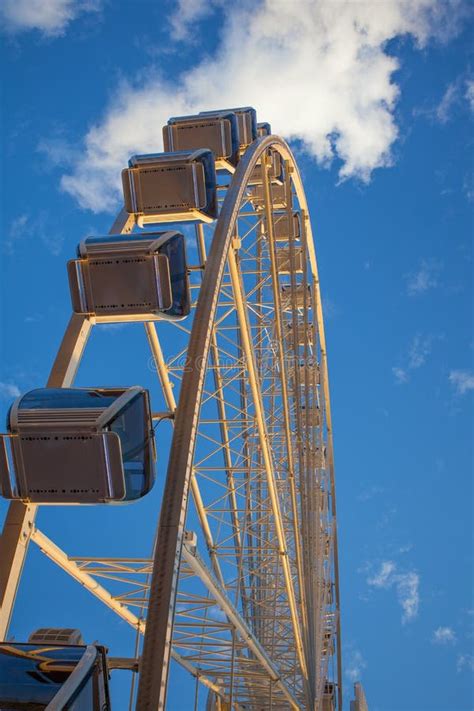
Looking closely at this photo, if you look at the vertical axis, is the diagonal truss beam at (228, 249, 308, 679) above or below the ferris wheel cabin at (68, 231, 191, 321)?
above

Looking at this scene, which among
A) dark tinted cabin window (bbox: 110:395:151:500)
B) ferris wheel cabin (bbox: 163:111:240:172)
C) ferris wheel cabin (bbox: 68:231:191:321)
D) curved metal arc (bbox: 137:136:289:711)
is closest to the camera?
curved metal arc (bbox: 137:136:289:711)

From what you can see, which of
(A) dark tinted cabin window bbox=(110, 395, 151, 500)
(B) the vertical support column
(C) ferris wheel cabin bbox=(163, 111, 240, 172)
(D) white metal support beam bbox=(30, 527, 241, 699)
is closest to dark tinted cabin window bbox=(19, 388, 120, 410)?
(A) dark tinted cabin window bbox=(110, 395, 151, 500)

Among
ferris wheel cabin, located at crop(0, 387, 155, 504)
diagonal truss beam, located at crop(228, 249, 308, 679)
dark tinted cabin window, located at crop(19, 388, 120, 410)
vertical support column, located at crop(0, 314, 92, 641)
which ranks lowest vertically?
vertical support column, located at crop(0, 314, 92, 641)

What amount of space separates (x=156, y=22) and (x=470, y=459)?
180 feet

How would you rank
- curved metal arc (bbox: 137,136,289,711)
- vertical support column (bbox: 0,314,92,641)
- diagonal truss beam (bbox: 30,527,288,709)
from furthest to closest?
diagonal truss beam (bbox: 30,527,288,709) → vertical support column (bbox: 0,314,92,641) → curved metal arc (bbox: 137,136,289,711)

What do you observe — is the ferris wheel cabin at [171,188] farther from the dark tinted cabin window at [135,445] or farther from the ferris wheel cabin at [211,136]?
the dark tinted cabin window at [135,445]

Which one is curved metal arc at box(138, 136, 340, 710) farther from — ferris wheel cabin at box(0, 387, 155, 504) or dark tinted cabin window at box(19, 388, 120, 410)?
dark tinted cabin window at box(19, 388, 120, 410)

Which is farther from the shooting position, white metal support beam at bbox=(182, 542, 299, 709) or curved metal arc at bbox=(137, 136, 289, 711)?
white metal support beam at bbox=(182, 542, 299, 709)

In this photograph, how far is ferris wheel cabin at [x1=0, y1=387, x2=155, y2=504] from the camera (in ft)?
19.6

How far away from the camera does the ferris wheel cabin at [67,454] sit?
19.6 feet

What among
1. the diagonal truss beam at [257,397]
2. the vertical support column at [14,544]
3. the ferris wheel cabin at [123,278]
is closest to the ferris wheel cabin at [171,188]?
the diagonal truss beam at [257,397]

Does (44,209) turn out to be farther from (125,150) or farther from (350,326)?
(350,326)

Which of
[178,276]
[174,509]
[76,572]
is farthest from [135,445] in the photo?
[76,572]

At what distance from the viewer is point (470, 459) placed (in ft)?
261
